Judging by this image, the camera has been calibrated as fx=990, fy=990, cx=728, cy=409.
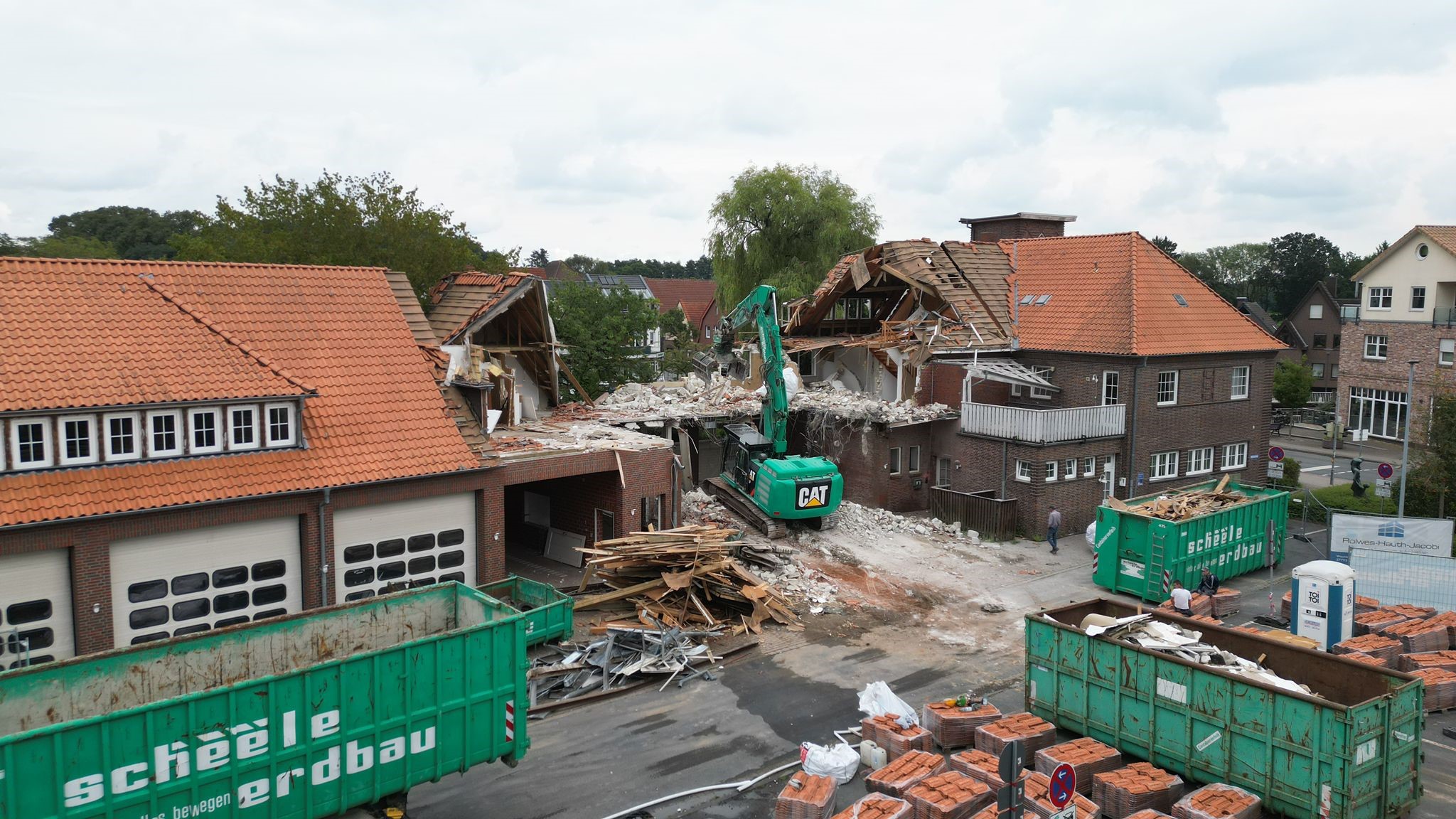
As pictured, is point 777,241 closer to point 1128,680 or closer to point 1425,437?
point 1425,437

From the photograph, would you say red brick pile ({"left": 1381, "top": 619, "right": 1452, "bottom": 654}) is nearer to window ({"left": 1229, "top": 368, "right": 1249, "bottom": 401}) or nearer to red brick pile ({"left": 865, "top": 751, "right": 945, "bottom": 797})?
red brick pile ({"left": 865, "top": 751, "right": 945, "bottom": 797})

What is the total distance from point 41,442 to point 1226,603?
79.6 ft

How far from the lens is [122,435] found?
55.6 ft

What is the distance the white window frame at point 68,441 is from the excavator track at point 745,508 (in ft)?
50.7

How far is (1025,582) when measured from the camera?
24859mm

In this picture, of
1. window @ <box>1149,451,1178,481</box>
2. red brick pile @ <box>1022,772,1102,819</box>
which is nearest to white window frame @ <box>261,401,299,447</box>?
red brick pile @ <box>1022,772,1102,819</box>

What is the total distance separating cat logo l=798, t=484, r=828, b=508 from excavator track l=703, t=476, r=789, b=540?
1.03 meters

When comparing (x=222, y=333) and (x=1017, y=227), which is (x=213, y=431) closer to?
(x=222, y=333)

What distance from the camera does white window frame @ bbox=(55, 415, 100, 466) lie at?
16.2m

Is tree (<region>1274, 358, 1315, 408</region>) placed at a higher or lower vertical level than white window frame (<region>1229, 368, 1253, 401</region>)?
lower

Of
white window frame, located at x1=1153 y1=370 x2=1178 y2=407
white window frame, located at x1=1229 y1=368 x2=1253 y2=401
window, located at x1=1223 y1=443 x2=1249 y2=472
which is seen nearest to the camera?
white window frame, located at x1=1153 y1=370 x2=1178 y2=407

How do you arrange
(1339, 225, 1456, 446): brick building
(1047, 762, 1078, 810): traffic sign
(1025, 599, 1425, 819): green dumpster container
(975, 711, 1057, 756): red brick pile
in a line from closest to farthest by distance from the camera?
(1047, 762, 1078, 810): traffic sign → (1025, 599, 1425, 819): green dumpster container → (975, 711, 1057, 756): red brick pile → (1339, 225, 1456, 446): brick building

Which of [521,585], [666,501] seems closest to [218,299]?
[521,585]

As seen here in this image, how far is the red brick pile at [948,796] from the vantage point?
12359 mm
